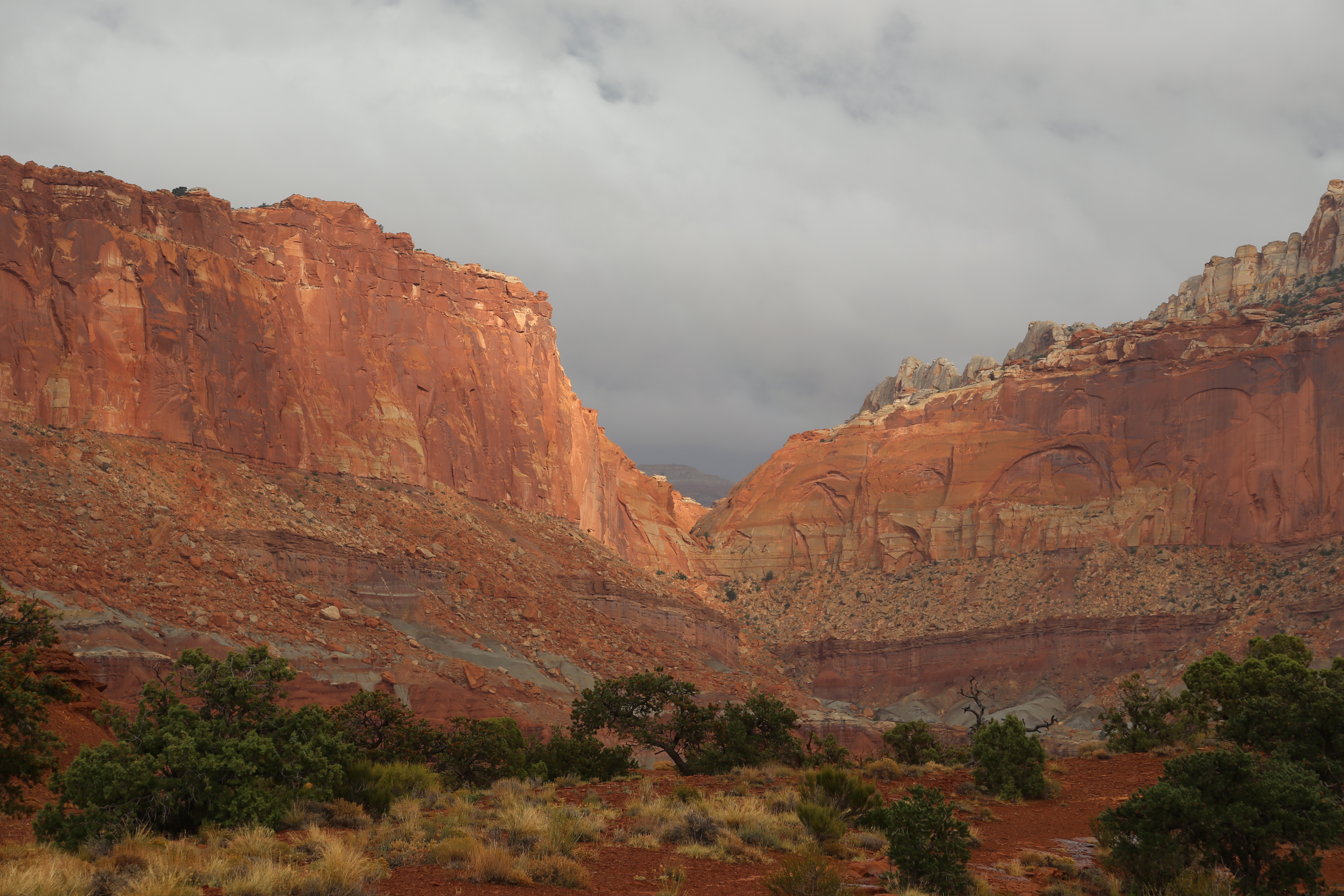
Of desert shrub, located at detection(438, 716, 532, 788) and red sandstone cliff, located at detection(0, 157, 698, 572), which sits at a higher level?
red sandstone cliff, located at detection(0, 157, 698, 572)

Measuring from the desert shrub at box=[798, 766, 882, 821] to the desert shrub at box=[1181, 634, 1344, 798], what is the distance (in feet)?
22.2

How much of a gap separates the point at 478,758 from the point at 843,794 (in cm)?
1170

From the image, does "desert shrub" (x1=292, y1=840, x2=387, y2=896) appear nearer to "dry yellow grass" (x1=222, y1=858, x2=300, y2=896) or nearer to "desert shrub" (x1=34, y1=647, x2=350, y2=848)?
"dry yellow grass" (x1=222, y1=858, x2=300, y2=896)

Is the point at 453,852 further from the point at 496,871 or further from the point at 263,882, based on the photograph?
the point at 263,882

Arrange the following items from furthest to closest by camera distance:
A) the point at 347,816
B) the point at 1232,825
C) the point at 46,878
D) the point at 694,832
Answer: the point at 347,816 → the point at 694,832 → the point at 1232,825 → the point at 46,878

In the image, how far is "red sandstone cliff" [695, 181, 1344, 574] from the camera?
87.9 metres

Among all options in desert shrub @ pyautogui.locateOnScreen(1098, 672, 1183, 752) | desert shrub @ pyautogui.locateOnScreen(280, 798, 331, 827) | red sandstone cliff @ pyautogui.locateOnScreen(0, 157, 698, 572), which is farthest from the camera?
red sandstone cliff @ pyautogui.locateOnScreen(0, 157, 698, 572)

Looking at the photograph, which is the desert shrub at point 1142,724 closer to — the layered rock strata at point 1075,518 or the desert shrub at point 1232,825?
the desert shrub at point 1232,825

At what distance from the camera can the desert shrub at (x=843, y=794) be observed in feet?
61.7

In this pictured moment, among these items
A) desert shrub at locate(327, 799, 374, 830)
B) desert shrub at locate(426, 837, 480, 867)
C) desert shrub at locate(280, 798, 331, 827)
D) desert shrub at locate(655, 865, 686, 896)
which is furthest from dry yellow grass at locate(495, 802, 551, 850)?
desert shrub at locate(280, 798, 331, 827)

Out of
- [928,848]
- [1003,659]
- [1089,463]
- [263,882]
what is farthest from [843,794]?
[1089,463]

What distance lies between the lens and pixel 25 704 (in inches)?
712

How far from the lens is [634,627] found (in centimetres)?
7131

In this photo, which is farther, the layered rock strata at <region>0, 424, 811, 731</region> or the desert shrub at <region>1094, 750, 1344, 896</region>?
the layered rock strata at <region>0, 424, 811, 731</region>
